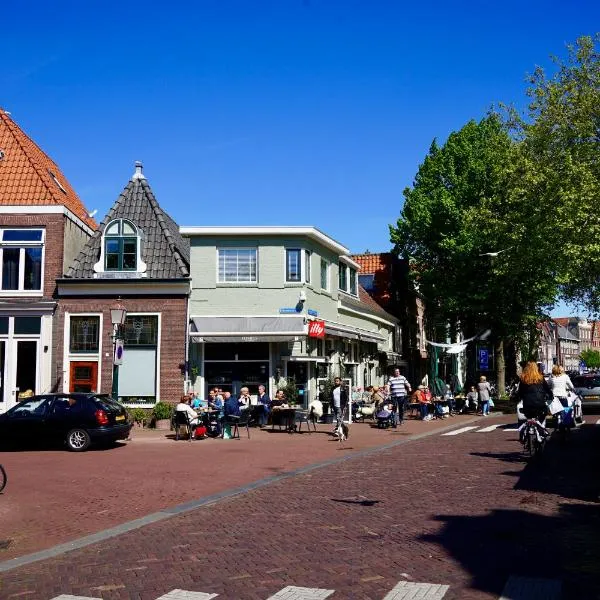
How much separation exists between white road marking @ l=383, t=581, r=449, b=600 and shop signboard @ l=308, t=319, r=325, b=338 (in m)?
19.6

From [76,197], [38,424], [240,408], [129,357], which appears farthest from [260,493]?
[76,197]

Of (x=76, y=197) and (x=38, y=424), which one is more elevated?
(x=76, y=197)

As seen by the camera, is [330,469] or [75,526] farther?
[330,469]

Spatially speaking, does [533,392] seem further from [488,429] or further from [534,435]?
[488,429]

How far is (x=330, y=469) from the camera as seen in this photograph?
14.1m

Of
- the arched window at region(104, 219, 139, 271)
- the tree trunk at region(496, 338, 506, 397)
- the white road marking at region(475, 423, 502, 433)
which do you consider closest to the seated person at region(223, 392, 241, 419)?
the white road marking at region(475, 423, 502, 433)

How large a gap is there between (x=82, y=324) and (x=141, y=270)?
280 centimetres

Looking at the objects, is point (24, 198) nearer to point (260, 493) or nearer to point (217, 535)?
point (260, 493)

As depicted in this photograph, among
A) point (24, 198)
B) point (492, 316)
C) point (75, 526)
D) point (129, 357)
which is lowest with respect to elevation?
point (75, 526)

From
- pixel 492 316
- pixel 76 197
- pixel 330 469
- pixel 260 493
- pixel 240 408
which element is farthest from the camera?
pixel 492 316

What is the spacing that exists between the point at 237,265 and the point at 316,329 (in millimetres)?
3820

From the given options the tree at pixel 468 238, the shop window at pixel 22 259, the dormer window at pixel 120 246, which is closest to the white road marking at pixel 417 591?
the dormer window at pixel 120 246

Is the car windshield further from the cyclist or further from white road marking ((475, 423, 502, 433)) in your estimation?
white road marking ((475, 423, 502, 433))

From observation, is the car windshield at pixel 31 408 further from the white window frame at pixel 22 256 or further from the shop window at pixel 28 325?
the white window frame at pixel 22 256
